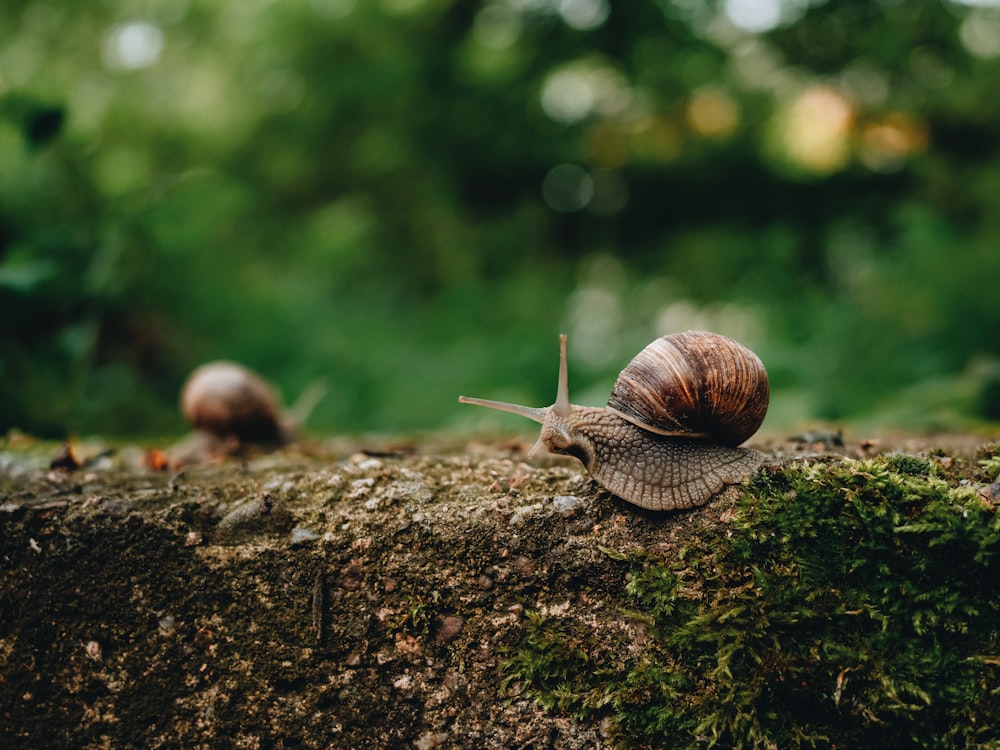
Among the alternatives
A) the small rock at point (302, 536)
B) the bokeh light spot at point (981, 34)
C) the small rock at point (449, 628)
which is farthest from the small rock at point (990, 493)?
the bokeh light spot at point (981, 34)

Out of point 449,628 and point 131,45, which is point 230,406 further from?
point 131,45

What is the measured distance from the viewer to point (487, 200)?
8922 mm

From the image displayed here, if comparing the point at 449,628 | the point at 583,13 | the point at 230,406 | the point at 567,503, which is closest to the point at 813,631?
the point at 567,503

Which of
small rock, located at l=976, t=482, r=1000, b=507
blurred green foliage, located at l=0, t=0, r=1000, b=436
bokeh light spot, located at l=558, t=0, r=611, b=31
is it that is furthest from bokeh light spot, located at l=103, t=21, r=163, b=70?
small rock, located at l=976, t=482, r=1000, b=507

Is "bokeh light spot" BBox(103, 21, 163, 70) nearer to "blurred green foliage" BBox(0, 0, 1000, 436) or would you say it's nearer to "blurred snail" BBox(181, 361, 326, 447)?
"blurred green foliage" BBox(0, 0, 1000, 436)

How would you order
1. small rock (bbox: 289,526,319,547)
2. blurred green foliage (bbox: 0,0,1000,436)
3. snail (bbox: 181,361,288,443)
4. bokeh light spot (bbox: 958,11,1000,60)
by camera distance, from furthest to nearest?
1. bokeh light spot (bbox: 958,11,1000,60)
2. blurred green foliage (bbox: 0,0,1000,436)
3. snail (bbox: 181,361,288,443)
4. small rock (bbox: 289,526,319,547)

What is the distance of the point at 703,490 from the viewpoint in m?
1.78

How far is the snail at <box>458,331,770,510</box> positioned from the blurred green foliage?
83.1 inches

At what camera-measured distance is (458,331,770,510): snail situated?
179 centimetres

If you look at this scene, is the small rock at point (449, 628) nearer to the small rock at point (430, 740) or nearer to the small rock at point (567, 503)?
the small rock at point (430, 740)

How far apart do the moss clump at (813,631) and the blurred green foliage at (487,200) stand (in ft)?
6.96

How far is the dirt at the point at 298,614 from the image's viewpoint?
1.70 meters

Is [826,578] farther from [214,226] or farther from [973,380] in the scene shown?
[214,226]

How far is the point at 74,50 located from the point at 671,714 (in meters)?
7.49
